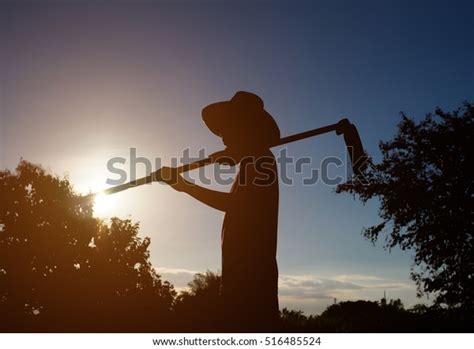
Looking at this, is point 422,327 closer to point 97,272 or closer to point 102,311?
point 102,311

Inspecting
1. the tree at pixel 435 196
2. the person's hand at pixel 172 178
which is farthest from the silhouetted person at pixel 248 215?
the tree at pixel 435 196

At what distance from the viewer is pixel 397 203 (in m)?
20.7

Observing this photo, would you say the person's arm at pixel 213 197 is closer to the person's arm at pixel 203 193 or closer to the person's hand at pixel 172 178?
the person's arm at pixel 203 193

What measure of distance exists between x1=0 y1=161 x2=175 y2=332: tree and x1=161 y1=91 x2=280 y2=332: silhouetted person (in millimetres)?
23105

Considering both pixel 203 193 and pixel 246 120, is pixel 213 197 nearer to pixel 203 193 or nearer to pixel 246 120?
pixel 203 193

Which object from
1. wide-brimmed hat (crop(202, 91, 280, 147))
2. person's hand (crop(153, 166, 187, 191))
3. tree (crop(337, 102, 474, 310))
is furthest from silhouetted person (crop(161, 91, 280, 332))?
tree (crop(337, 102, 474, 310))

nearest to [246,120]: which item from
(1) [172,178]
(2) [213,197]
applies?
(2) [213,197]

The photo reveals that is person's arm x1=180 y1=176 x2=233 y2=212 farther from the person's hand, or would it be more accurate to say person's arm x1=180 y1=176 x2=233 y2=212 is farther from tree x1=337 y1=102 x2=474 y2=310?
tree x1=337 y1=102 x2=474 y2=310

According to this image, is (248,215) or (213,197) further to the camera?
(213,197)

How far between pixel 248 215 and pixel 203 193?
0.67 m

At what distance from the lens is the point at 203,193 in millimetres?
4551

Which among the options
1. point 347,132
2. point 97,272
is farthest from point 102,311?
point 347,132

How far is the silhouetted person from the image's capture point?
3875 mm
